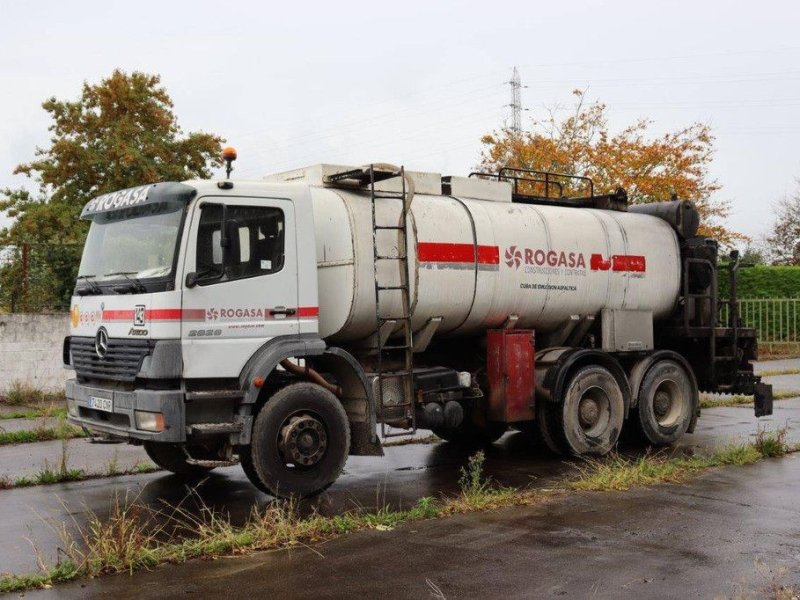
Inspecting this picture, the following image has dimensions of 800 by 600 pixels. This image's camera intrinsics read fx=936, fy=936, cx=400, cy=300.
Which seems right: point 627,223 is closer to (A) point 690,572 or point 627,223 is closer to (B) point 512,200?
(B) point 512,200

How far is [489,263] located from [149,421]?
419 cm

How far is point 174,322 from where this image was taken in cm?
798

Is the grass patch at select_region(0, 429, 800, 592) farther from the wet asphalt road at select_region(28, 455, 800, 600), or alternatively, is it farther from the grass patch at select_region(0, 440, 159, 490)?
the grass patch at select_region(0, 440, 159, 490)

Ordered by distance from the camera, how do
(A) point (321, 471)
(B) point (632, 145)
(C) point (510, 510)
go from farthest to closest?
(B) point (632, 145), (A) point (321, 471), (C) point (510, 510)

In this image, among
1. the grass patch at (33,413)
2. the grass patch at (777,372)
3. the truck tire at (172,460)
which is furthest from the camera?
the grass patch at (777,372)

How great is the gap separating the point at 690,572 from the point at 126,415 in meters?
4.84

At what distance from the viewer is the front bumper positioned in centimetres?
786

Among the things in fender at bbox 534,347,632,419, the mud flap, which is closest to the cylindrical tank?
fender at bbox 534,347,632,419

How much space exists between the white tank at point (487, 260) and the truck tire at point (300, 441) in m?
0.96

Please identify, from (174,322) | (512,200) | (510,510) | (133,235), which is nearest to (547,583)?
(510,510)

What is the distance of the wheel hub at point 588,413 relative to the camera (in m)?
11.1

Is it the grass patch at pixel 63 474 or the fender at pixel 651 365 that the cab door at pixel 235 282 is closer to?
the grass patch at pixel 63 474

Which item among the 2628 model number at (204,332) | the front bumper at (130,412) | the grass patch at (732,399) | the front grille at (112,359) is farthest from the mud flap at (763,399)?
the front grille at (112,359)

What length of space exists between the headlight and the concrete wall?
29.9 feet
